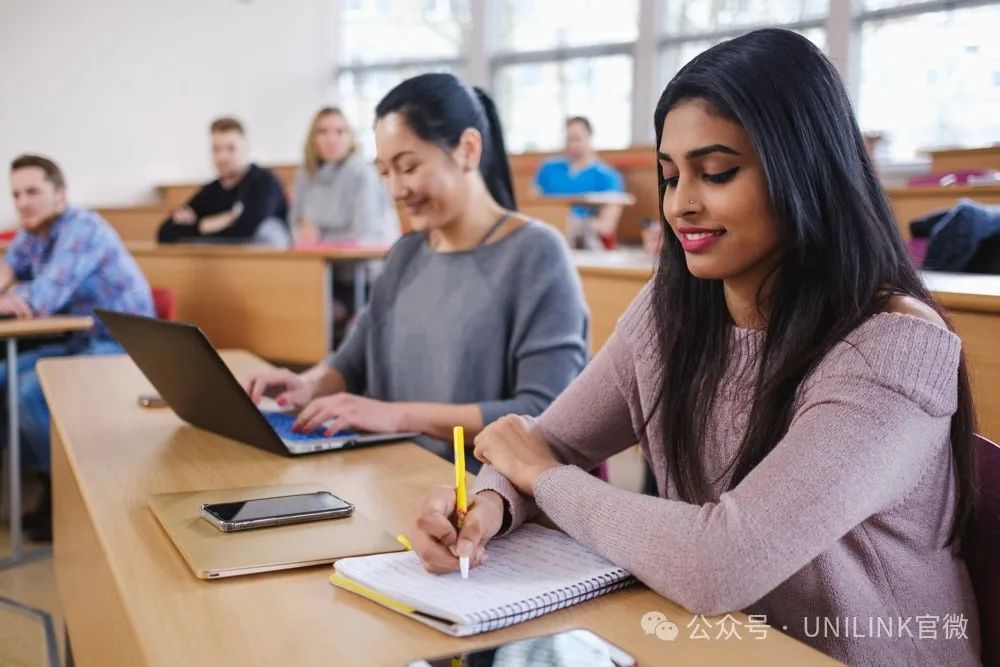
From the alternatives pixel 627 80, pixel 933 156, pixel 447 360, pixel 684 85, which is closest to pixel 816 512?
pixel 684 85

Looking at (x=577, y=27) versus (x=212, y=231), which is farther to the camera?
Answer: (x=577, y=27)

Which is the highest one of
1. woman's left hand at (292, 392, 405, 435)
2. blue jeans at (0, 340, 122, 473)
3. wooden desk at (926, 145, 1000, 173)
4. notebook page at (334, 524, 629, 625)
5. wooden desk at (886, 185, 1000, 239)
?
wooden desk at (926, 145, 1000, 173)

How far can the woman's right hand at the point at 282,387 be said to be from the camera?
176 cm

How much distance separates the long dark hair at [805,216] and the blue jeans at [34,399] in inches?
113

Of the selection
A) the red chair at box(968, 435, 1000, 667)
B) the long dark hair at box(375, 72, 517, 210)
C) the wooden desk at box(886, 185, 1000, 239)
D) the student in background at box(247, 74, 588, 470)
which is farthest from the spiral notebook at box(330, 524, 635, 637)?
the wooden desk at box(886, 185, 1000, 239)

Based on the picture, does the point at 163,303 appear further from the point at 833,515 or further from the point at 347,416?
the point at 833,515

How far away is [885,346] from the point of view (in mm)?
923

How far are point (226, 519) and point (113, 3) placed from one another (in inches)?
329

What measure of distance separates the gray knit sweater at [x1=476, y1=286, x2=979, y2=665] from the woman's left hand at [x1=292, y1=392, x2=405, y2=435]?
481 millimetres

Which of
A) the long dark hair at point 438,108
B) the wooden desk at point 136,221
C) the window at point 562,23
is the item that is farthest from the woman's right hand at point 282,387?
the window at point 562,23

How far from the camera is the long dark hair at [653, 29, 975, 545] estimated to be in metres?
0.95

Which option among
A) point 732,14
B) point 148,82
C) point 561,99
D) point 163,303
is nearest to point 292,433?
point 163,303

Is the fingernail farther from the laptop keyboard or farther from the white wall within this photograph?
the white wall

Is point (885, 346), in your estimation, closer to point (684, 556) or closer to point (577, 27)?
point (684, 556)
